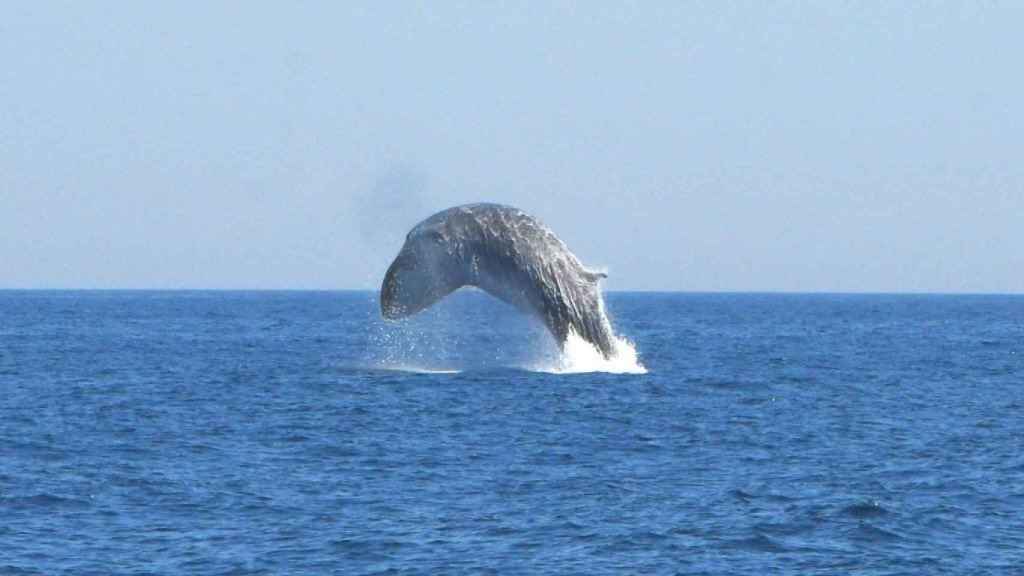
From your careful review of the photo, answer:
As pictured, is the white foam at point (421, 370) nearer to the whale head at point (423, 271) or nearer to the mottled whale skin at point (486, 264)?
the mottled whale skin at point (486, 264)

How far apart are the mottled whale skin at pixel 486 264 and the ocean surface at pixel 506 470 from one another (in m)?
3.58

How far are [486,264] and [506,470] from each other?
7909 millimetres

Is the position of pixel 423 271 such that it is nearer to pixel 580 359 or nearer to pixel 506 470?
pixel 506 470

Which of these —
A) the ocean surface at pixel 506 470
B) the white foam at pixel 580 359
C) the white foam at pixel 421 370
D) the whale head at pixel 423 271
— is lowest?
the ocean surface at pixel 506 470

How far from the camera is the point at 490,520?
2778 centimetres

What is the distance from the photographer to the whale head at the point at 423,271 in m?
39.2

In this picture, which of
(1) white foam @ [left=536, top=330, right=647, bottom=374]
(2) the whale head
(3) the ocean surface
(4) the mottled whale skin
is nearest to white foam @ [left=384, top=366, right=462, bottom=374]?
(3) the ocean surface

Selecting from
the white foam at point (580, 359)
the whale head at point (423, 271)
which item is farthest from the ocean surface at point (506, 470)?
the whale head at point (423, 271)

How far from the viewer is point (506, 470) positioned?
3334 centimetres

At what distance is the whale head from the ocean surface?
372cm

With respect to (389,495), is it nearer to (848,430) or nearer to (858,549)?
(858,549)

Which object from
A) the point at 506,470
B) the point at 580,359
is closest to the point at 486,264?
the point at 506,470

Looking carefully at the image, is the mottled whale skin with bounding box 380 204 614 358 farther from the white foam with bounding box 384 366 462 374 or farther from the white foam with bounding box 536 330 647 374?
the white foam with bounding box 384 366 462 374

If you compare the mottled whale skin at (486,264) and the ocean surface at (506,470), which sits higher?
the mottled whale skin at (486,264)
